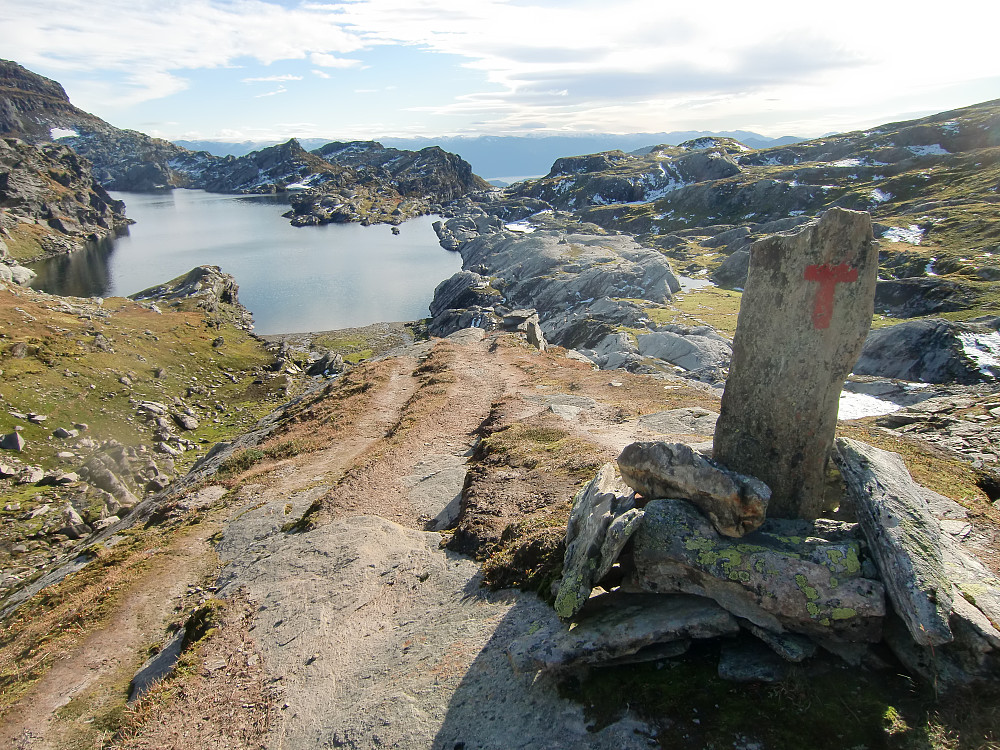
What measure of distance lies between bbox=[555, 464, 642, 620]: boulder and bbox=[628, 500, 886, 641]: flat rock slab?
1.67ft

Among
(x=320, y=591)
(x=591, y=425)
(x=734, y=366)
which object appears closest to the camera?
(x=734, y=366)

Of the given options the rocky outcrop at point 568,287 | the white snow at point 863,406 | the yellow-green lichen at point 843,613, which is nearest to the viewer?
the yellow-green lichen at point 843,613

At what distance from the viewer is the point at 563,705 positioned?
945 cm

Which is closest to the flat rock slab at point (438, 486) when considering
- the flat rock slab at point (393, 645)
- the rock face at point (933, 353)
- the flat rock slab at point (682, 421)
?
the flat rock slab at point (393, 645)

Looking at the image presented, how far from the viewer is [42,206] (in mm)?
170125

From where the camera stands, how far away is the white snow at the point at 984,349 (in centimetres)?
3928

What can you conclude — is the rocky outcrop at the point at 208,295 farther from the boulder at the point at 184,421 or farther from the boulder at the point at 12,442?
the boulder at the point at 12,442

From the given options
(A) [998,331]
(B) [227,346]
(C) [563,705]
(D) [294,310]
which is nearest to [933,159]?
(A) [998,331]

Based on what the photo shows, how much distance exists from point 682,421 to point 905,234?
10585 centimetres

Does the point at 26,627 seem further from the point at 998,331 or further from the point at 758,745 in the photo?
the point at 998,331

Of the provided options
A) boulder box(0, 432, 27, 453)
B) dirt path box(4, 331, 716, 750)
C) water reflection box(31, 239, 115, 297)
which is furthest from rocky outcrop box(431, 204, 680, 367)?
water reflection box(31, 239, 115, 297)

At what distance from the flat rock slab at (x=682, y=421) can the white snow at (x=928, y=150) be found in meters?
193

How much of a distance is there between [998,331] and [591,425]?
41.1 m

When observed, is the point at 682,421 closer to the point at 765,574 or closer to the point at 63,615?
the point at 765,574
